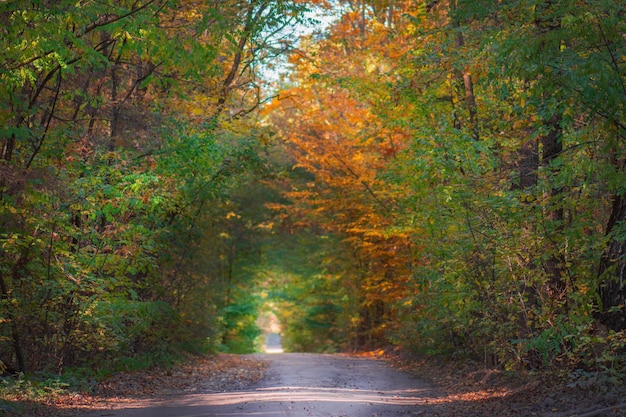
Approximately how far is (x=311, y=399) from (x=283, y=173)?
13.5 metres

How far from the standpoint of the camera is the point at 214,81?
18297 millimetres

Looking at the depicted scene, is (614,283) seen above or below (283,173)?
below

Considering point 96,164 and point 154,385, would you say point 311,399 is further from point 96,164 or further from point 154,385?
point 96,164

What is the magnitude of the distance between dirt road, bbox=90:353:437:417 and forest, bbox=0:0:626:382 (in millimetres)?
1691

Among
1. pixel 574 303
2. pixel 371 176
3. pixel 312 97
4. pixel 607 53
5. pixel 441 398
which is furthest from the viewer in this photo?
pixel 312 97

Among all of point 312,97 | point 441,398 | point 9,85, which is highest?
point 312,97

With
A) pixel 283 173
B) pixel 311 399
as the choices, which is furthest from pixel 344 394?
pixel 283 173

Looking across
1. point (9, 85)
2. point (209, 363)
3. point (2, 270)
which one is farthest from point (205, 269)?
point (9, 85)

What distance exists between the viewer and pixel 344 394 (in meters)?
12.5

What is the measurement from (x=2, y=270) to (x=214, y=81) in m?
8.68

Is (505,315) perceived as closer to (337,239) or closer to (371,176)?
(371,176)

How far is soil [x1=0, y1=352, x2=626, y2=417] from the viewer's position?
9.27m

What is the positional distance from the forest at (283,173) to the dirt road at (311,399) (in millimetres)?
1691

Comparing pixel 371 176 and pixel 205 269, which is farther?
pixel 371 176
